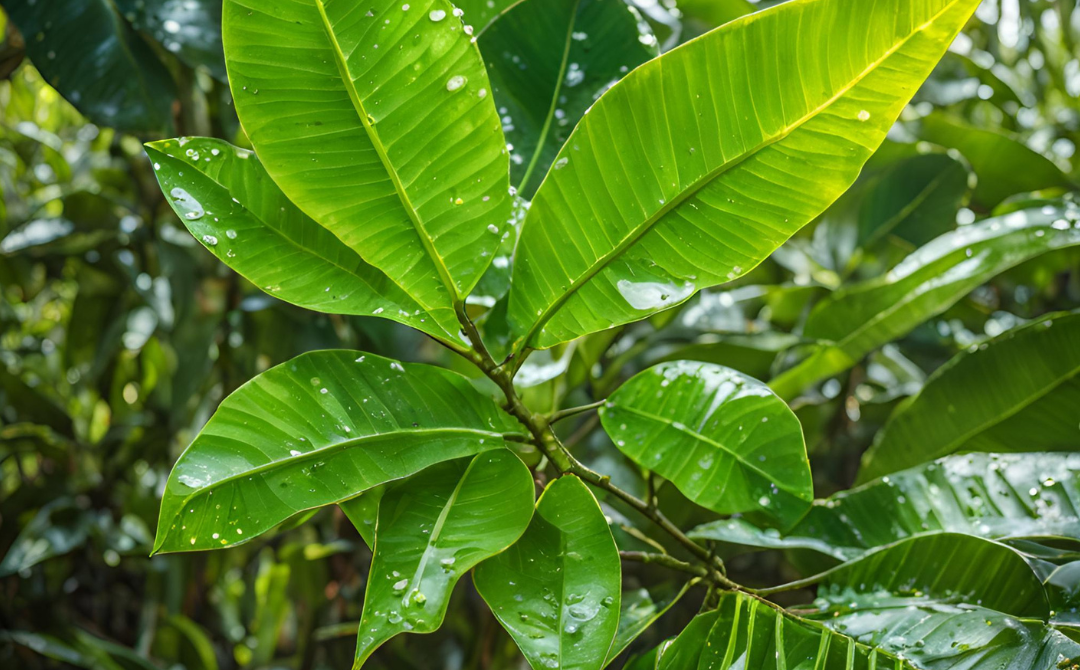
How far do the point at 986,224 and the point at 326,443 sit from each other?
52 cm

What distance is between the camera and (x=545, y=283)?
356 millimetres

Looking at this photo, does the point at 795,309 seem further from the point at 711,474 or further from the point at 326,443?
the point at 326,443

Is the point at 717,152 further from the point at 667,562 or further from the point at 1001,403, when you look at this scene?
the point at 1001,403

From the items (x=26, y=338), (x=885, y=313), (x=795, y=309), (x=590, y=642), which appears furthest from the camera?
(x=26, y=338)

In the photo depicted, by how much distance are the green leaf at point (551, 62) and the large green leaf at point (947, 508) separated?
293 millimetres

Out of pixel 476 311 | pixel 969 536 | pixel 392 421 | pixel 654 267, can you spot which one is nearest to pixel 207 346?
pixel 476 311

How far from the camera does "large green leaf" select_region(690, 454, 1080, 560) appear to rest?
1.40ft

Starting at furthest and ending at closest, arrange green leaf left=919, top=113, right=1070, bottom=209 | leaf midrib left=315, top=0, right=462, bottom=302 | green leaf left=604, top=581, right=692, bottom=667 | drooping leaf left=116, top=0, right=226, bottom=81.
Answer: green leaf left=919, top=113, right=1070, bottom=209
drooping leaf left=116, top=0, right=226, bottom=81
green leaf left=604, top=581, right=692, bottom=667
leaf midrib left=315, top=0, right=462, bottom=302

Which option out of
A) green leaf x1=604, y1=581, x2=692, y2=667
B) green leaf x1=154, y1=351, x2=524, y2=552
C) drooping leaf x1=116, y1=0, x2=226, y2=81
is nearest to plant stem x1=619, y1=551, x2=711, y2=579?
green leaf x1=604, y1=581, x2=692, y2=667

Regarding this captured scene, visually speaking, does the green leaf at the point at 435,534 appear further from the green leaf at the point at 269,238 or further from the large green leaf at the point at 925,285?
the large green leaf at the point at 925,285

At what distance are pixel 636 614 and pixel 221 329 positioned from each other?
2.18ft

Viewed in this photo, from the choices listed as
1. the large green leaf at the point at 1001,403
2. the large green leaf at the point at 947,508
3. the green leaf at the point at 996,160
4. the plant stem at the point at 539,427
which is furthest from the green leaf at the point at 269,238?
the green leaf at the point at 996,160

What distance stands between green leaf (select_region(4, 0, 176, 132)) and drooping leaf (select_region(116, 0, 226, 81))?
0.04 meters

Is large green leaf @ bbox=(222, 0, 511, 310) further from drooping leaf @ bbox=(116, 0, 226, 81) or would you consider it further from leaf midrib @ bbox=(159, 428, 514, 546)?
drooping leaf @ bbox=(116, 0, 226, 81)
